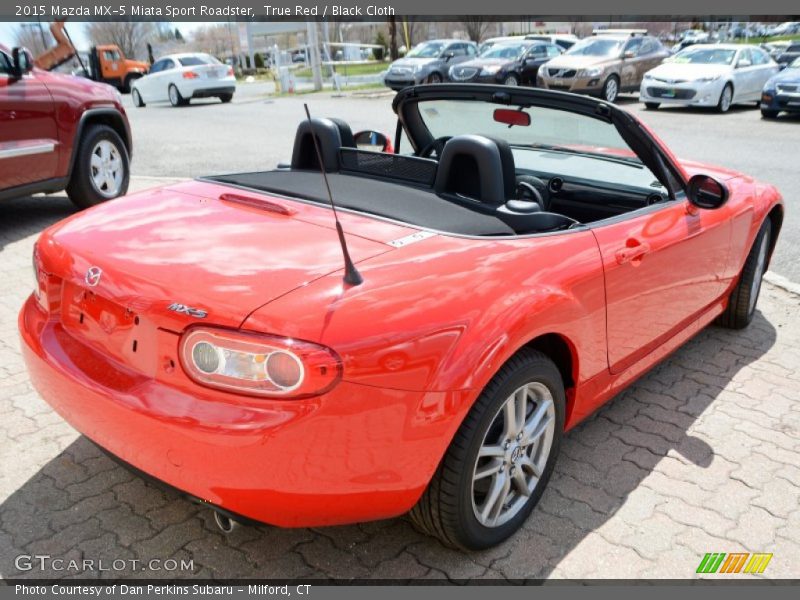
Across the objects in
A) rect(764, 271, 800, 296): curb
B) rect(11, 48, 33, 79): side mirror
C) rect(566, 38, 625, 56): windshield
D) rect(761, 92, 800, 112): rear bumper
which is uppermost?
rect(11, 48, 33, 79): side mirror

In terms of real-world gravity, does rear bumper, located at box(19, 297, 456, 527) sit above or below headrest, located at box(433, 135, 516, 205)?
below

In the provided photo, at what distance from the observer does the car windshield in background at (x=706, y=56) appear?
17422 mm

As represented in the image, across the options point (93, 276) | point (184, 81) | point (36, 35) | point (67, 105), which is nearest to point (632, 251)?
point (93, 276)

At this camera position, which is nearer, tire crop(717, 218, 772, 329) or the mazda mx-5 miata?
the mazda mx-5 miata

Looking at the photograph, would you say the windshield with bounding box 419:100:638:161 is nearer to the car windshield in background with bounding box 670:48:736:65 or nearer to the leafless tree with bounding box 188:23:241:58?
the car windshield in background with bounding box 670:48:736:65

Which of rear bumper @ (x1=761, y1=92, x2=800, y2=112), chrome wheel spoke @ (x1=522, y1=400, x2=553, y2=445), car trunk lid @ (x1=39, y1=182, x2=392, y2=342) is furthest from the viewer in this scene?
rear bumper @ (x1=761, y1=92, x2=800, y2=112)

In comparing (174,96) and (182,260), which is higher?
(182,260)

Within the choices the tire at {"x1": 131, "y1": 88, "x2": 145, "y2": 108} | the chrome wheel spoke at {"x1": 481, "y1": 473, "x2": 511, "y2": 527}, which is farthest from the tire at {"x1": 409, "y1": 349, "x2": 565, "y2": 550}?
the tire at {"x1": 131, "y1": 88, "x2": 145, "y2": 108}

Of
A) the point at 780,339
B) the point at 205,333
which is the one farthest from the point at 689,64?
the point at 205,333

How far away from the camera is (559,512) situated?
9.27 feet

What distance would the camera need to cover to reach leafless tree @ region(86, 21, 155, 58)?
218 feet

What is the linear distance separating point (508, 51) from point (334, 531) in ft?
70.5

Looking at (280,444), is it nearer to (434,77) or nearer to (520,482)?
(520,482)

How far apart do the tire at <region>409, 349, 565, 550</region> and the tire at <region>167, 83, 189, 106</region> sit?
2238cm
